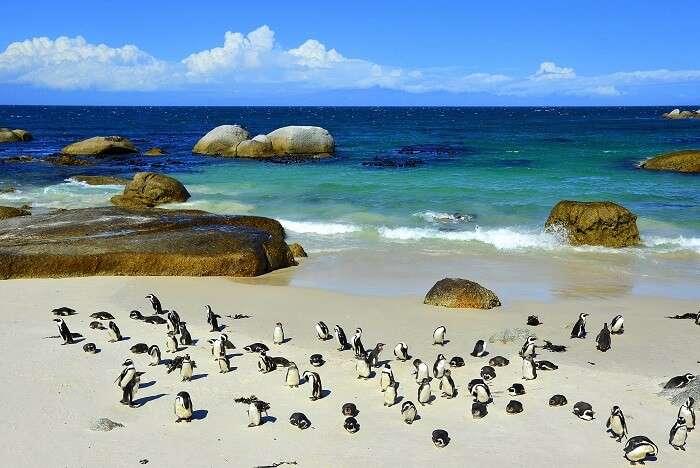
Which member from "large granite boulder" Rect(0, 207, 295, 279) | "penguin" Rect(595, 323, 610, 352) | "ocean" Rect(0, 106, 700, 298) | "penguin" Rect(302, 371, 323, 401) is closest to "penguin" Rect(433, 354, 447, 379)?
"penguin" Rect(302, 371, 323, 401)

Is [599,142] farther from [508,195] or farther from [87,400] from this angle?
[87,400]

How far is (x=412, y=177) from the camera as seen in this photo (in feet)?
129

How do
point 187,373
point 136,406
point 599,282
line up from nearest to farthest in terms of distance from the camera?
1. point 136,406
2. point 187,373
3. point 599,282

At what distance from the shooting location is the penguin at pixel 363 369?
10.8 metres

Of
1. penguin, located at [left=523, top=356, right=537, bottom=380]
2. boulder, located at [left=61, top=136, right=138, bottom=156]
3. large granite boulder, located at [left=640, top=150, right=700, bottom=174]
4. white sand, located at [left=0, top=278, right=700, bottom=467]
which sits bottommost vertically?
white sand, located at [left=0, top=278, right=700, bottom=467]

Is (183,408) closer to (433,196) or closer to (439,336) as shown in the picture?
(439,336)

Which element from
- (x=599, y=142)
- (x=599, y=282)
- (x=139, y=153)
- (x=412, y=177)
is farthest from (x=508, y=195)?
(x=599, y=142)

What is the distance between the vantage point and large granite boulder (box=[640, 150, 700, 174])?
40000 millimetres

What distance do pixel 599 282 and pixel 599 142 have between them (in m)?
51.3

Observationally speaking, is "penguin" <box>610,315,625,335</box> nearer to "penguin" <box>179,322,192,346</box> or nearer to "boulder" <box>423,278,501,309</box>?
"boulder" <box>423,278,501,309</box>

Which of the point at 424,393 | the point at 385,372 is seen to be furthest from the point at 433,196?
the point at 424,393

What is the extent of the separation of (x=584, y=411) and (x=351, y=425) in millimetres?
2975

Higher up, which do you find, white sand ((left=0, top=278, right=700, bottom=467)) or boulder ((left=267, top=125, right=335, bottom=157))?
boulder ((left=267, top=125, right=335, bottom=157))

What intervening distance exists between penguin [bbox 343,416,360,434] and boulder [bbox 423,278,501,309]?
593cm
